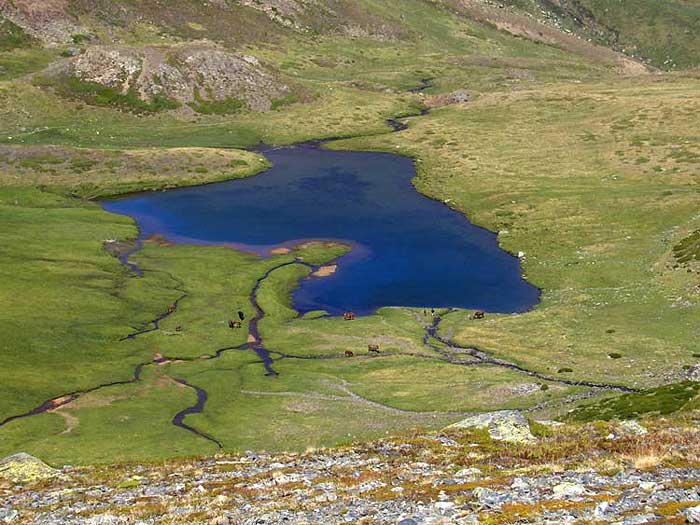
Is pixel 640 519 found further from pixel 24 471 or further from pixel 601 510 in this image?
pixel 24 471

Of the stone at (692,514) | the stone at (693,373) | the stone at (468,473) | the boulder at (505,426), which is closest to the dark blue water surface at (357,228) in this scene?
the stone at (693,373)

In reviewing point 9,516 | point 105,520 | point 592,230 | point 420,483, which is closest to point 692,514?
point 420,483

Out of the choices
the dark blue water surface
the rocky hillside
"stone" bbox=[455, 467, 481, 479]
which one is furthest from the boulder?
the dark blue water surface

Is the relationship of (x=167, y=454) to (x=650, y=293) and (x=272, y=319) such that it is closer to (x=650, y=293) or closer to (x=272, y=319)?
(x=272, y=319)

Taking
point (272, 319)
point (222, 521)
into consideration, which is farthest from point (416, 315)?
point (222, 521)

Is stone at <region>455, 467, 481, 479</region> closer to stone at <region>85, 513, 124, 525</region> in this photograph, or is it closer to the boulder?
the boulder

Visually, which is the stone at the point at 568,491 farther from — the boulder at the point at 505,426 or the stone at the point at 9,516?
the stone at the point at 9,516
